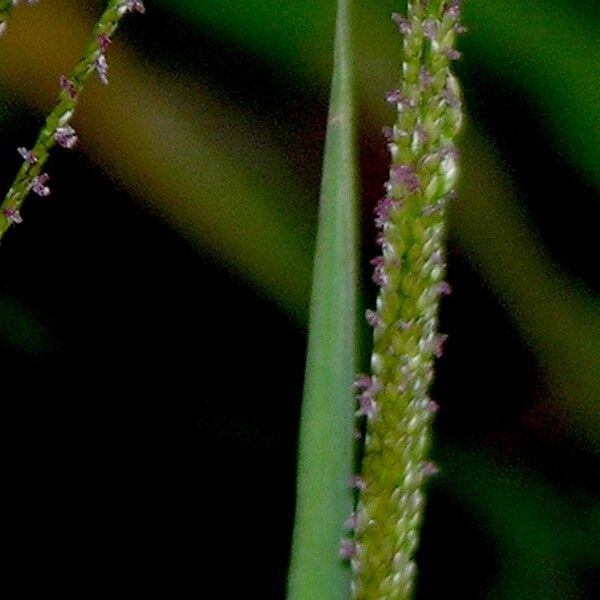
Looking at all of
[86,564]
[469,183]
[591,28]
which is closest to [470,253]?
[469,183]

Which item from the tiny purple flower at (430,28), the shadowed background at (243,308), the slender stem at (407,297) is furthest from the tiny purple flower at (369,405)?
the shadowed background at (243,308)

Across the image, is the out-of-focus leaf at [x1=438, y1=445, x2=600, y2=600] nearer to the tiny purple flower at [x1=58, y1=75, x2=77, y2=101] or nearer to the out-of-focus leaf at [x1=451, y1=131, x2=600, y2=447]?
the out-of-focus leaf at [x1=451, y1=131, x2=600, y2=447]

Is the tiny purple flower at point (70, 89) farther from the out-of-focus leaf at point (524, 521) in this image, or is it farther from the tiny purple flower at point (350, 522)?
the out-of-focus leaf at point (524, 521)

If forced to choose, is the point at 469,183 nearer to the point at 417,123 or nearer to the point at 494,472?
the point at 494,472

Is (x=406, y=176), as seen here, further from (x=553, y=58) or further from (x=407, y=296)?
(x=553, y=58)

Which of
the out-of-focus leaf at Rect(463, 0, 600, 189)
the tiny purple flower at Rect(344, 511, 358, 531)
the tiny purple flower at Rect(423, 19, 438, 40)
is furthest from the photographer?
the out-of-focus leaf at Rect(463, 0, 600, 189)

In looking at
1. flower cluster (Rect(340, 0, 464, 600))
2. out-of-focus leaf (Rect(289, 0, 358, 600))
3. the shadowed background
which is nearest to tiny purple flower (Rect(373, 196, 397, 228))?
flower cluster (Rect(340, 0, 464, 600))

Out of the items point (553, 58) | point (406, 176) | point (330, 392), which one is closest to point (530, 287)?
point (553, 58)
